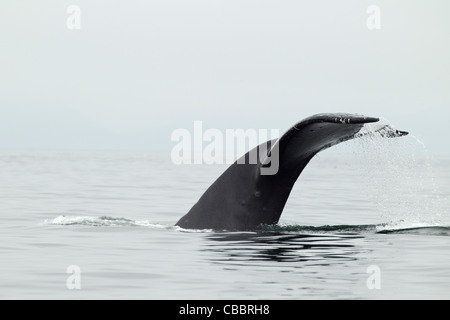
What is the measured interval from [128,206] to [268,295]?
13.1 metres

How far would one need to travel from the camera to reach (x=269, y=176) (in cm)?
994

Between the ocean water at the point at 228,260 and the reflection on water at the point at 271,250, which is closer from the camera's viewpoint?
the ocean water at the point at 228,260

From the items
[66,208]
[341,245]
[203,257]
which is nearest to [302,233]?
[341,245]

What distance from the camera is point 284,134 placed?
9.53 meters

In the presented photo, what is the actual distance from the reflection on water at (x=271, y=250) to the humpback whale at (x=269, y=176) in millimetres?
169

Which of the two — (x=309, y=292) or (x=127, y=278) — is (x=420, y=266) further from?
(x=127, y=278)

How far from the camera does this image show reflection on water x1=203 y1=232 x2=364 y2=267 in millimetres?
9930

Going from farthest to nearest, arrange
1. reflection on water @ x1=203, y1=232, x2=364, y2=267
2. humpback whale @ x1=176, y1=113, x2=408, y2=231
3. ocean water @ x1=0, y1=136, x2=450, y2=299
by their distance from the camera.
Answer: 1. reflection on water @ x1=203, y1=232, x2=364, y2=267
2. humpback whale @ x1=176, y1=113, x2=408, y2=231
3. ocean water @ x1=0, y1=136, x2=450, y2=299

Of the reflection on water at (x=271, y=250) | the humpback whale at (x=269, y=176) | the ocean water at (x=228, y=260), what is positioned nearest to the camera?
the ocean water at (x=228, y=260)

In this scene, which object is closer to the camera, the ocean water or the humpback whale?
the ocean water

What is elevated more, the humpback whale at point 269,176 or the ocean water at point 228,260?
the humpback whale at point 269,176

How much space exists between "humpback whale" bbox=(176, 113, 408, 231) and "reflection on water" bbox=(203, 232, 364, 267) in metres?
0.17

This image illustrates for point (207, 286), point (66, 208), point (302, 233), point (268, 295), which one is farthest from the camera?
point (66, 208)

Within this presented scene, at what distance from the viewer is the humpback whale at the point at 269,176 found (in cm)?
949
